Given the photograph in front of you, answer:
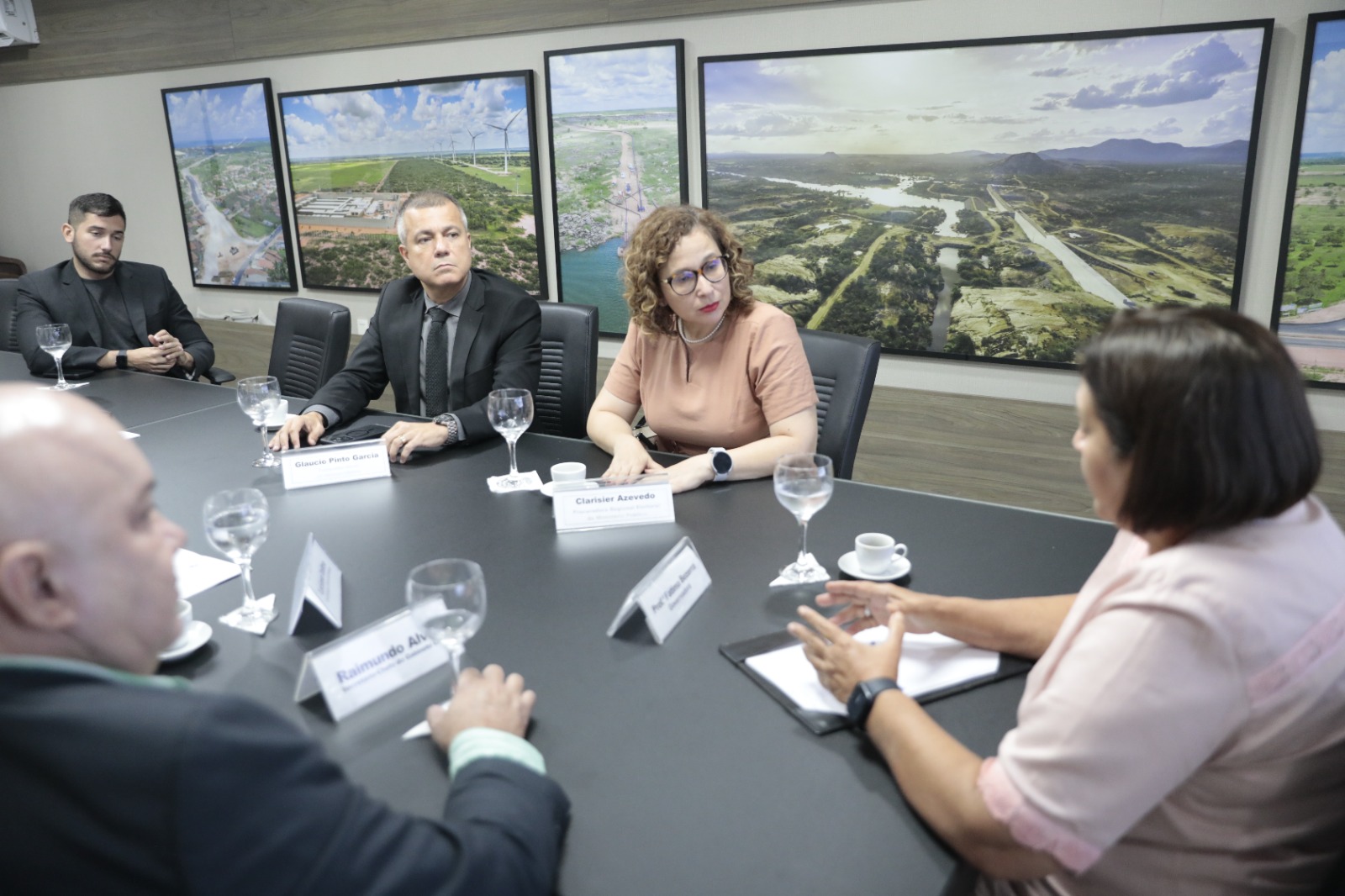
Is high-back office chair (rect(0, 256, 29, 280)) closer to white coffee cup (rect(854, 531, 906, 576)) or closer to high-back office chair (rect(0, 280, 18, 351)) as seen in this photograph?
high-back office chair (rect(0, 280, 18, 351))

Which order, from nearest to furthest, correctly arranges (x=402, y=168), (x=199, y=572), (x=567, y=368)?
1. (x=199, y=572)
2. (x=567, y=368)
3. (x=402, y=168)

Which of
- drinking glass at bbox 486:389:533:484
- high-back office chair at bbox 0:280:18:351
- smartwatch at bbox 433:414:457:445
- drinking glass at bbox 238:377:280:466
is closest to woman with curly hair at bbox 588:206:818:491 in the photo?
drinking glass at bbox 486:389:533:484

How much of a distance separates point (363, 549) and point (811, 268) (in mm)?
2605

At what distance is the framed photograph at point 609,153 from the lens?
3975mm

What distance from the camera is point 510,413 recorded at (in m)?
2.06

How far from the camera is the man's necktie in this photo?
2889mm

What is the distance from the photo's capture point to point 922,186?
3.55 meters

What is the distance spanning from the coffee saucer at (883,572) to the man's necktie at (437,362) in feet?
5.62

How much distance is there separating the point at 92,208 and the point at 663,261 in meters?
2.89

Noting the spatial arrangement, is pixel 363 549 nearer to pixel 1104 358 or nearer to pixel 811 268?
pixel 1104 358

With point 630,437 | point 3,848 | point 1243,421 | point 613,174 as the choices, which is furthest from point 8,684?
point 613,174

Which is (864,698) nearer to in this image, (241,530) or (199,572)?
(241,530)

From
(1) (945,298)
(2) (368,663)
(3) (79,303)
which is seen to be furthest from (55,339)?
(1) (945,298)

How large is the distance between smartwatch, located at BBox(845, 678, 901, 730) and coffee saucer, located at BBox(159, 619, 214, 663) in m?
0.96
